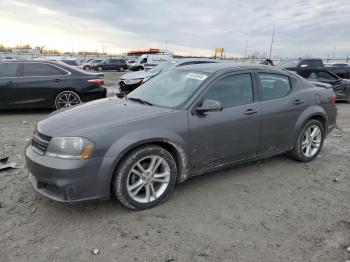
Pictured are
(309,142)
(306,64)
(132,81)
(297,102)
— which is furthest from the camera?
(306,64)

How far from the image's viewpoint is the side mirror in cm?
388

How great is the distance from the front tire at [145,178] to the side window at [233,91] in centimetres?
99

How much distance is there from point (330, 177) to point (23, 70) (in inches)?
302

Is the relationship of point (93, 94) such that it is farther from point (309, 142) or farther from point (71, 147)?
point (71, 147)

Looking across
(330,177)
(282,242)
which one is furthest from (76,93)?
(282,242)

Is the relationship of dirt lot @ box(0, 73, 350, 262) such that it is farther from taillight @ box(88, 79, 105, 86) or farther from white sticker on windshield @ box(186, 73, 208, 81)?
taillight @ box(88, 79, 105, 86)

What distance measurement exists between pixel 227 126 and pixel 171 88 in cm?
92

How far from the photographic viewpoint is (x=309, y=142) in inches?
213

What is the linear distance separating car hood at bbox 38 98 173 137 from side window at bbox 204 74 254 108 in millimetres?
701

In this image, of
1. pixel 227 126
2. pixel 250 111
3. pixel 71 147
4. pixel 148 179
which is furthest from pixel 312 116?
pixel 71 147

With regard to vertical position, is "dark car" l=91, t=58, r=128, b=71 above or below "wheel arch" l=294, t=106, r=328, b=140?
above

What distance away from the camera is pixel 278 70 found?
5.06 metres

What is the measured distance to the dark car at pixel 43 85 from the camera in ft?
28.3

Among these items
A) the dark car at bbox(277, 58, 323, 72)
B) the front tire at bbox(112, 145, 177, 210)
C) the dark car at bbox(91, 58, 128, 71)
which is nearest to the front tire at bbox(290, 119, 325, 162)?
the front tire at bbox(112, 145, 177, 210)
